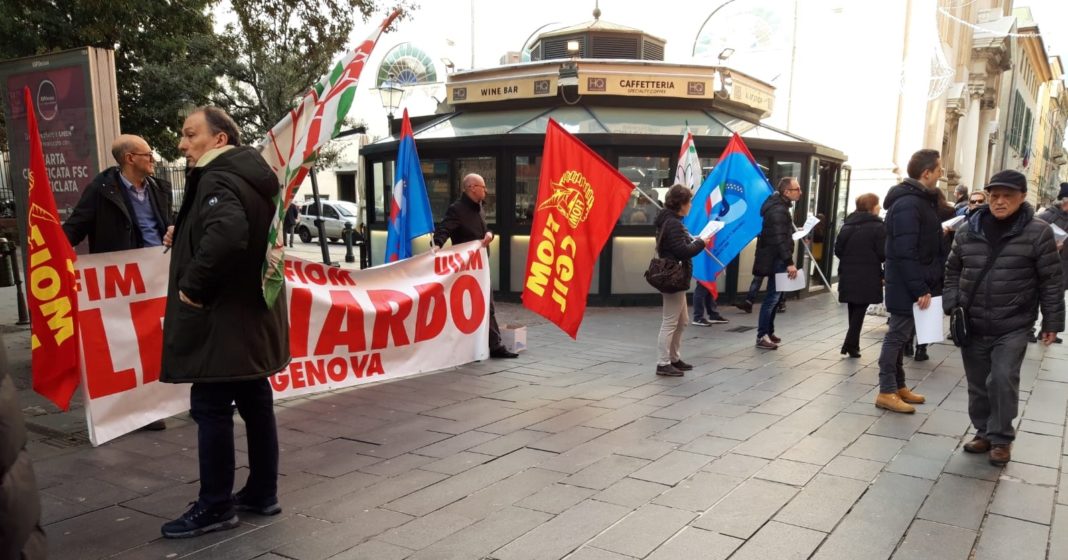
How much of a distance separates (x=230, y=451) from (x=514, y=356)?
161 inches

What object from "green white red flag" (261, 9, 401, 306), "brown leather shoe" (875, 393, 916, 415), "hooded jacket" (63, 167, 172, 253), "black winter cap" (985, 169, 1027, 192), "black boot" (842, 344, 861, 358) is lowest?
"black boot" (842, 344, 861, 358)

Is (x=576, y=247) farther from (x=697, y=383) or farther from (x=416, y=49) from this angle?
(x=416, y=49)

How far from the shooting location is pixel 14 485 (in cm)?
137

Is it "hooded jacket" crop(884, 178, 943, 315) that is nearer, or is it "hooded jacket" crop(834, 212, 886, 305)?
"hooded jacket" crop(884, 178, 943, 315)

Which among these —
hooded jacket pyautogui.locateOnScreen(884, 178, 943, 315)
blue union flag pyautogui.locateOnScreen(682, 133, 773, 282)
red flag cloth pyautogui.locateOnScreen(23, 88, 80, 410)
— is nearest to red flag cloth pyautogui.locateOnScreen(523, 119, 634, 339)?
blue union flag pyautogui.locateOnScreen(682, 133, 773, 282)

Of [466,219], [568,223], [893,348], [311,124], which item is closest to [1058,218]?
[893,348]

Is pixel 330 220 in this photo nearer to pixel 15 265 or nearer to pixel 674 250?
pixel 15 265

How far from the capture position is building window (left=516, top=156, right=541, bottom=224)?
34.6 feet

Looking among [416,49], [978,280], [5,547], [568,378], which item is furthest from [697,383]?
[416,49]

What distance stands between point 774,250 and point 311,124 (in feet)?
19.7

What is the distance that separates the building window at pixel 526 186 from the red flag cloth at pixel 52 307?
272 inches

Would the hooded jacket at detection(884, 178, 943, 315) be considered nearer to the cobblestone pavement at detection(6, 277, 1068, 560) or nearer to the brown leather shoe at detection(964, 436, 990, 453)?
the cobblestone pavement at detection(6, 277, 1068, 560)

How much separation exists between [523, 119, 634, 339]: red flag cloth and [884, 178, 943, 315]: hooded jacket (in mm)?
2093

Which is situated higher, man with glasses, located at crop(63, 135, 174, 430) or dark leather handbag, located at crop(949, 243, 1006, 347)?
man with glasses, located at crop(63, 135, 174, 430)
